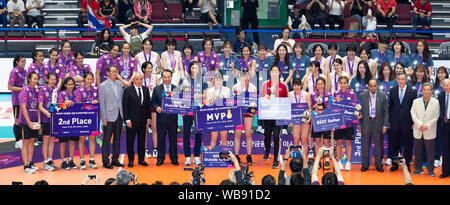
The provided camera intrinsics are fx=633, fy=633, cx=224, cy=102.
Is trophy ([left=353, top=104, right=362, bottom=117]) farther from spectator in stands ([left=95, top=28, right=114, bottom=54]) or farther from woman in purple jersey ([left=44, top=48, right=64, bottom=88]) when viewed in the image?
spectator in stands ([left=95, top=28, right=114, bottom=54])

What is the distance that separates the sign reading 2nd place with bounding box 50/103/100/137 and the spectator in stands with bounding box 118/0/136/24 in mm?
6899

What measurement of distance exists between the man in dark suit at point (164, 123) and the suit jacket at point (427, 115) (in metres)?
4.11

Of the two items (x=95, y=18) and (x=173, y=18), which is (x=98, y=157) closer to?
(x=95, y=18)

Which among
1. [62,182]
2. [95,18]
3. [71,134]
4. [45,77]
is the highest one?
[95,18]

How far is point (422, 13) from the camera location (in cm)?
1791

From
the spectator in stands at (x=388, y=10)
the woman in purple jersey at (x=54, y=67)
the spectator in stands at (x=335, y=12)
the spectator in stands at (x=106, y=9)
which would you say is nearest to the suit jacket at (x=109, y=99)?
the woman in purple jersey at (x=54, y=67)

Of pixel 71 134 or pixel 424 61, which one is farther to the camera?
pixel 424 61

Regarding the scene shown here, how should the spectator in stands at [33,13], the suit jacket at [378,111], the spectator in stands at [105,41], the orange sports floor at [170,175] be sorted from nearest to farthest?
the orange sports floor at [170,175] → the suit jacket at [378,111] → the spectator in stands at [105,41] → the spectator in stands at [33,13]

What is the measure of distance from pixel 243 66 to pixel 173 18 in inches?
292

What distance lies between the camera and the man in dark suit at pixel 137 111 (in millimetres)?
10953

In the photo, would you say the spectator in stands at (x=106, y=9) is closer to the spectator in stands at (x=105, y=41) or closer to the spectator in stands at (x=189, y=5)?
the spectator in stands at (x=105, y=41)

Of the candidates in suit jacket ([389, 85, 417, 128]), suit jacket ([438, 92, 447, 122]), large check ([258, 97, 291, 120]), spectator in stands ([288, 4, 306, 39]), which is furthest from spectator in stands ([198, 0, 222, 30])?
suit jacket ([438, 92, 447, 122])

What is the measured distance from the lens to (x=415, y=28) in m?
18.1

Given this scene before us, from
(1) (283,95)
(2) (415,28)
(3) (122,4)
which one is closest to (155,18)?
(3) (122,4)
